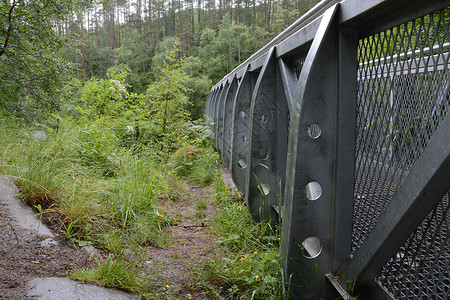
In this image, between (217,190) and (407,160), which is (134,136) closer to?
(217,190)

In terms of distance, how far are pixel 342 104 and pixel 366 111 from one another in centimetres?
10

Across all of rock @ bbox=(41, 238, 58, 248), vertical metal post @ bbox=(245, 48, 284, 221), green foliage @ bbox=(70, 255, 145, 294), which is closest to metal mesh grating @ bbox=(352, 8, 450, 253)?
vertical metal post @ bbox=(245, 48, 284, 221)

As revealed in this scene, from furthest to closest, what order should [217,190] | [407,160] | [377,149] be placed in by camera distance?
[217,190], [377,149], [407,160]

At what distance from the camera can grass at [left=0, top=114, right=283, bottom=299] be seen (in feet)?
5.84

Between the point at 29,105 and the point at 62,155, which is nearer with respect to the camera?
the point at 62,155

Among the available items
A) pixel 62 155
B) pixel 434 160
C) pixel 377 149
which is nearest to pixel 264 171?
pixel 377 149

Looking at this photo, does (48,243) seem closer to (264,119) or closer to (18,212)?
(18,212)

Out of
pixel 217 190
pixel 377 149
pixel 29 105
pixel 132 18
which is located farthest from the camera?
pixel 132 18

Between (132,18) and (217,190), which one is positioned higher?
(132,18)

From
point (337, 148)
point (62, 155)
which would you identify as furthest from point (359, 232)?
point (62, 155)

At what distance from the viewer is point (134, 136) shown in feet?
20.3

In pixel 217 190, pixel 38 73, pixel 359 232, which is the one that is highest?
pixel 38 73

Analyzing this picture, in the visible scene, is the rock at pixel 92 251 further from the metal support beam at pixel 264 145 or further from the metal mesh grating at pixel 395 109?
the metal mesh grating at pixel 395 109

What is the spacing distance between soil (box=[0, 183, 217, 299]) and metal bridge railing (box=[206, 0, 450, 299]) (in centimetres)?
86
